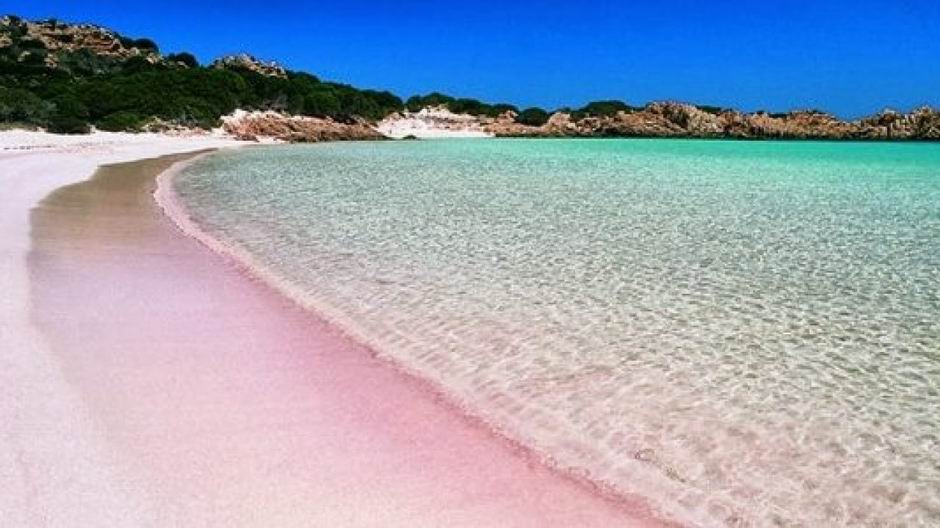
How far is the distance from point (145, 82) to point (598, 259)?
55942mm

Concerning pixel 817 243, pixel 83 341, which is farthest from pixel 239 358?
pixel 817 243

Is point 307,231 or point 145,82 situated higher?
point 145,82

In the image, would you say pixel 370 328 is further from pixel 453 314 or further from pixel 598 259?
pixel 598 259

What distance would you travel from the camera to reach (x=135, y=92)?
53531 mm

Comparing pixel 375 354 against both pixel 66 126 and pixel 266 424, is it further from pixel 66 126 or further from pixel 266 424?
pixel 66 126

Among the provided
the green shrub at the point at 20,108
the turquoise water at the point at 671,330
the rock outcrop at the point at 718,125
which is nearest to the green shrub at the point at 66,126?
the green shrub at the point at 20,108

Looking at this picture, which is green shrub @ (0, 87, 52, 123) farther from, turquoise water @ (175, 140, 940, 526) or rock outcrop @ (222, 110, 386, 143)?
turquoise water @ (175, 140, 940, 526)

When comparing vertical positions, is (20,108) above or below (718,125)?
above

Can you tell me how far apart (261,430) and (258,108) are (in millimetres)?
65416

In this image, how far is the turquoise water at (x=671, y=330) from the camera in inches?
168

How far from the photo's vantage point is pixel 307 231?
39.2ft

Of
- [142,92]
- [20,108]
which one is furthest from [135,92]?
[20,108]

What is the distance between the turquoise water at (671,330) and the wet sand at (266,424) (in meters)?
0.38

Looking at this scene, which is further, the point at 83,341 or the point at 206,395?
the point at 83,341
